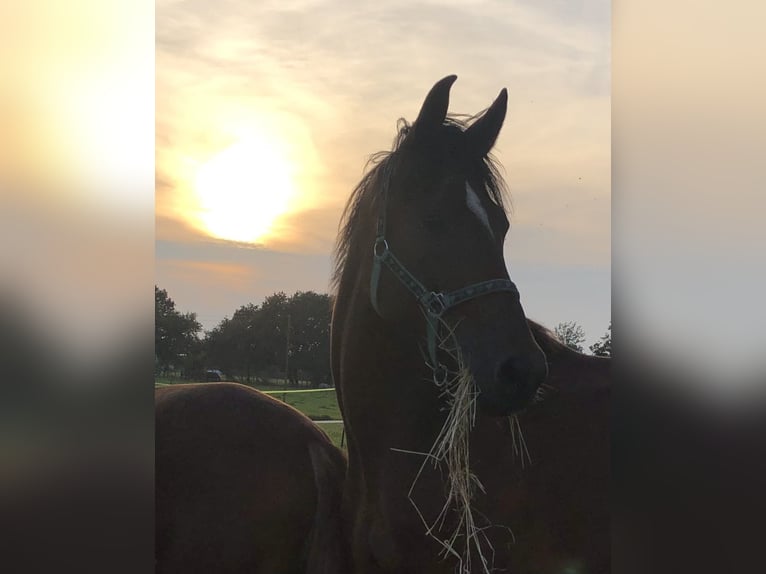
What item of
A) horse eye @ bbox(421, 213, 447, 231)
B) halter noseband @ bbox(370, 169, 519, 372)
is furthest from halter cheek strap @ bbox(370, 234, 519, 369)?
horse eye @ bbox(421, 213, 447, 231)

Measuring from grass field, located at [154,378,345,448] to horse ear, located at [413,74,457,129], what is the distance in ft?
4.49

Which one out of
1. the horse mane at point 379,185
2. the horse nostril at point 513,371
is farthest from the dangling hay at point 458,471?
the horse mane at point 379,185

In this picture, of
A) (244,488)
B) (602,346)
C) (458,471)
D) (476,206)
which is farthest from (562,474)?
(244,488)

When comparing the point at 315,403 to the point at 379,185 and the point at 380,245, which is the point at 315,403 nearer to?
the point at 380,245

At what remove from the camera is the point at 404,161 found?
8.38 feet

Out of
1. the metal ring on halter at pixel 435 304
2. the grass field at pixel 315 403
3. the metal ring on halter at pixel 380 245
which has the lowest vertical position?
the grass field at pixel 315 403

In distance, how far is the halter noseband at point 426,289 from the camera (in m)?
2.31

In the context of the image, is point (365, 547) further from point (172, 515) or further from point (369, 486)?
point (172, 515)

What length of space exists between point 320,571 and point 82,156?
75.5 inches

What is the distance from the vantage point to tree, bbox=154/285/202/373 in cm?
310

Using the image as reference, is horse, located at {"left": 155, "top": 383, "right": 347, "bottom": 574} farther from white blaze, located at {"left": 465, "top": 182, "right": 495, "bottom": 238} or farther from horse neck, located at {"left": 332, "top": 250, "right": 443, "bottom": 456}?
white blaze, located at {"left": 465, "top": 182, "right": 495, "bottom": 238}

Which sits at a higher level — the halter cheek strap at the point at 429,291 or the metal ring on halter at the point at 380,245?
the metal ring on halter at the point at 380,245

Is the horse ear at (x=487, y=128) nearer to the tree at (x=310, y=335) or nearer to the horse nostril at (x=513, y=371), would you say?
the horse nostril at (x=513, y=371)

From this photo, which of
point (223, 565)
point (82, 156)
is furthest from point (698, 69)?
point (223, 565)
